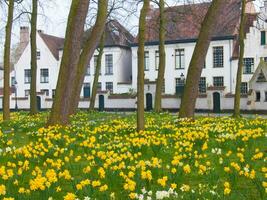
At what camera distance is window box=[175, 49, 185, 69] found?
60.9 meters

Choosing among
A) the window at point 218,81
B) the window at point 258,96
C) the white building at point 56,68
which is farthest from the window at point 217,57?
the white building at point 56,68

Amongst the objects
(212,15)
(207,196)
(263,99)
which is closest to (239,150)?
(207,196)

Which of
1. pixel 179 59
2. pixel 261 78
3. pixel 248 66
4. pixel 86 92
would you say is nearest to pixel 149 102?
pixel 179 59

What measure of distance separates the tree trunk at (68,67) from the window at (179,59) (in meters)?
46.0

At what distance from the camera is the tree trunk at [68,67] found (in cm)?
1536

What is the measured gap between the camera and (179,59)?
61.2 meters

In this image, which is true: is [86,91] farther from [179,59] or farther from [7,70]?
[7,70]

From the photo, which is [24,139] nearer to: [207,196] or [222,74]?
[207,196]

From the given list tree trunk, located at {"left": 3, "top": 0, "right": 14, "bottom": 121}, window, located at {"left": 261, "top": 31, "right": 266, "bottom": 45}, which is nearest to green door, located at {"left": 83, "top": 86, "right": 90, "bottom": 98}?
window, located at {"left": 261, "top": 31, "right": 266, "bottom": 45}

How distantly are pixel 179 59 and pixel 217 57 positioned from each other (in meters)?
5.26

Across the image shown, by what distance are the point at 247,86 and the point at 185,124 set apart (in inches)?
1635

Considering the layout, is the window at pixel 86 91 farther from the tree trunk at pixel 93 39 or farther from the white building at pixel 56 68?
the tree trunk at pixel 93 39

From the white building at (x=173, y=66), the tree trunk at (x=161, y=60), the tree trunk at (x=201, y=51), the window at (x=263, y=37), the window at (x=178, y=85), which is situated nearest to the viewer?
the tree trunk at (x=201, y=51)

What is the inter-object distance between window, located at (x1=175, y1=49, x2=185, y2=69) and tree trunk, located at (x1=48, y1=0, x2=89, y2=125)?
46.0 m
